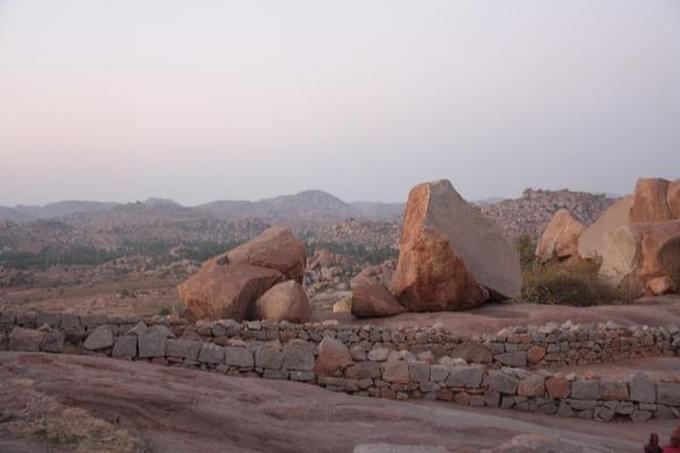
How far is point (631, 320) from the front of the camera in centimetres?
1620

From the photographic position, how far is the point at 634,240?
22641mm

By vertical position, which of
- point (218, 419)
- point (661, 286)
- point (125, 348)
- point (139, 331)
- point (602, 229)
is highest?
point (602, 229)

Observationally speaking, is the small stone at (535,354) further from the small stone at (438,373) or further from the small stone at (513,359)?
the small stone at (438,373)

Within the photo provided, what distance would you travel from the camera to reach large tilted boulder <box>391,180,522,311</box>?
1594 centimetres

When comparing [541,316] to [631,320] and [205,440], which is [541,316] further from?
[205,440]

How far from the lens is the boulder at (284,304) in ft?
45.5

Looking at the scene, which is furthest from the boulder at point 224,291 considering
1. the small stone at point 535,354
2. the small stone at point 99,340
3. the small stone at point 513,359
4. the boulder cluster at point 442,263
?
the small stone at point 535,354

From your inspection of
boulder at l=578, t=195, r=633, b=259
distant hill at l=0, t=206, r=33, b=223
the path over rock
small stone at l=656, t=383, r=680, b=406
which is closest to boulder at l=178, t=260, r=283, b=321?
the path over rock

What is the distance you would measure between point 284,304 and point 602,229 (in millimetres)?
17501

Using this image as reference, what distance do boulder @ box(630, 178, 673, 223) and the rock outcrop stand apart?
55.9 feet

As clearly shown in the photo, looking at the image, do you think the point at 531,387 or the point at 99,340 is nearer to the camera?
the point at 531,387

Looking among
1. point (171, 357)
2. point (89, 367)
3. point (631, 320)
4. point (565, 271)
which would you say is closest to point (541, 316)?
point (631, 320)

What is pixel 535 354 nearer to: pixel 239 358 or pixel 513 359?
pixel 513 359

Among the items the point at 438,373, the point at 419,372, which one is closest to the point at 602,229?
the point at 438,373
